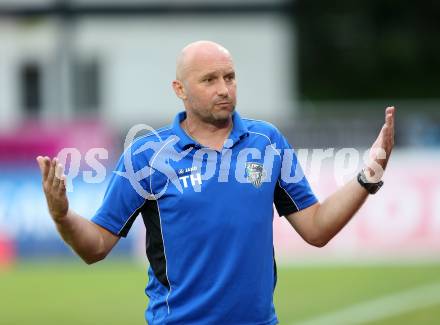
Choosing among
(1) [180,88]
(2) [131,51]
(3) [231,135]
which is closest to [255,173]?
(3) [231,135]

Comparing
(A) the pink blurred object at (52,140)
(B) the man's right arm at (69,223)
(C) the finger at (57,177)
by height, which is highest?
(C) the finger at (57,177)

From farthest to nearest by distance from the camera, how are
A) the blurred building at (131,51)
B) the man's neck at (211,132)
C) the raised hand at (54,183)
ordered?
1. the blurred building at (131,51)
2. the man's neck at (211,132)
3. the raised hand at (54,183)

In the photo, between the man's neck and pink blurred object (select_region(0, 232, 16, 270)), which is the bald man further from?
pink blurred object (select_region(0, 232, 16, 270))

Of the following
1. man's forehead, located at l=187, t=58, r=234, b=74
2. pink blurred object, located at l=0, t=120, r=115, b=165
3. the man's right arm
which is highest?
man's forehead, located at l=187, t=58, r=234, b=74

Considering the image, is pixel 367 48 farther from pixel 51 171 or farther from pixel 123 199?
pixel 51 171

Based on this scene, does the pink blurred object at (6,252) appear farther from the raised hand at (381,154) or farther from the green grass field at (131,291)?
the raised hand at (381,154)

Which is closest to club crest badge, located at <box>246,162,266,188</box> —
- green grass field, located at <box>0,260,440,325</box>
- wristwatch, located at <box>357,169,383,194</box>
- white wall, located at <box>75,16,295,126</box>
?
wristwatch, located at <box>357,169,383,194</box>

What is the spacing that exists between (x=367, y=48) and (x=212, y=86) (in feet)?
132

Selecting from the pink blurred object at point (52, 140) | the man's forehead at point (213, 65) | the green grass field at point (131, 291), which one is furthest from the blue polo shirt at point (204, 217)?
the pink blurred object at point (52, 140)

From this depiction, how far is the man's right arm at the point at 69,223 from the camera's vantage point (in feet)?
16.6

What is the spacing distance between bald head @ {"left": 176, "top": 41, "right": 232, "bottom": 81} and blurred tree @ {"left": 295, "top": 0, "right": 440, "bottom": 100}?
3664cm

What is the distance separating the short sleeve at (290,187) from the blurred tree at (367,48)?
120 ft

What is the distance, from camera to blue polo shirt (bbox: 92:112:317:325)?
17.0 ft

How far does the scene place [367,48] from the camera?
4475cm
